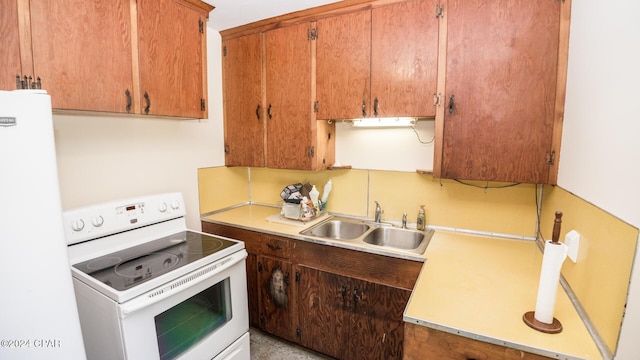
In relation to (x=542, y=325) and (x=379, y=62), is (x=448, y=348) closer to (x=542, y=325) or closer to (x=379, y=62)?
(x=542, y=325)

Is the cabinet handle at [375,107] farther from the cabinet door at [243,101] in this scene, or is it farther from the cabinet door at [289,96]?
the cabinet door at [243,101]

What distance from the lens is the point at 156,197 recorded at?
193cm

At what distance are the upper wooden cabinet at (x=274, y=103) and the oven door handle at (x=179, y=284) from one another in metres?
0.87

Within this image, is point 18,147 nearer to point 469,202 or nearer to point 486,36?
point 486,36

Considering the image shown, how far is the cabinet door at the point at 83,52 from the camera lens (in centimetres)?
132

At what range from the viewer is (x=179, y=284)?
1.43 meters

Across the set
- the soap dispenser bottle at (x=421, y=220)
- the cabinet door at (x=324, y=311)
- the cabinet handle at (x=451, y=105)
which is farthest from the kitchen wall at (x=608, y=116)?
the cabinet door at (x=324, y=311)

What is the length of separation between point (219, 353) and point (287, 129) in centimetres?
152

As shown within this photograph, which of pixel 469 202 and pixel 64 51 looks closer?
pixel 64 51

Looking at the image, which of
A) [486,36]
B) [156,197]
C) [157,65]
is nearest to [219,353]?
[156,197]

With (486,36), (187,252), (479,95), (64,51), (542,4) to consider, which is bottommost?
(187,252)

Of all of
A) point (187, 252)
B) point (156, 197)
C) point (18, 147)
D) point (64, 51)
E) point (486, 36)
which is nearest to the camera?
point (18, 147)

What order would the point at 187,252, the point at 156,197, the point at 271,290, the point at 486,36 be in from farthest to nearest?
the point at 271,290, the point at 156,197, the point at 187,252, the point at 486,36

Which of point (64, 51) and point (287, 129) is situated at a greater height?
point (64, 51)
